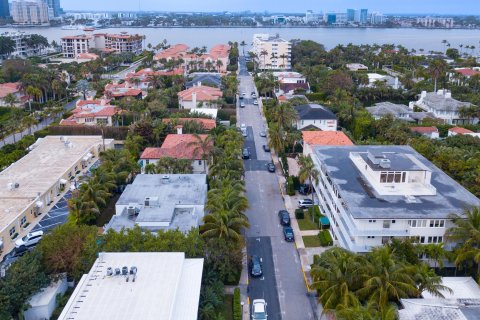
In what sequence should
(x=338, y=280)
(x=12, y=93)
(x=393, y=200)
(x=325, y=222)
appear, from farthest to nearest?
(x=12, y=93) < (x=325, y=222) < (x=393, y=200) < (x=338, y=280)

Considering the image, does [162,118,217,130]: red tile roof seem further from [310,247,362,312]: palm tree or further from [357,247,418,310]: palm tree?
[357,247,418,310]: palm tree

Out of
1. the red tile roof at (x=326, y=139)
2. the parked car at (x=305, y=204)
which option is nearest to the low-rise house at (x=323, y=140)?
the red tile roof at (x=326, y=139)

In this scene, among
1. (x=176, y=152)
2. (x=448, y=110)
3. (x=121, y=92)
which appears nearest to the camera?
(x=176, y=152)

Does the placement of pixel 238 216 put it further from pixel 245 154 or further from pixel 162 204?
pixel 245 154

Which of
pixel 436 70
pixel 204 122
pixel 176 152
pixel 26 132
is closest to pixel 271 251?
pixel 176 152

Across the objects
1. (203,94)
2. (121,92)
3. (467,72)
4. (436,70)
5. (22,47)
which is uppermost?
(22,47)
